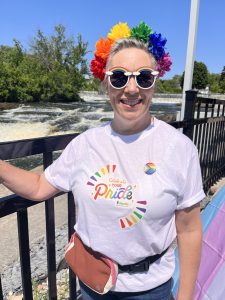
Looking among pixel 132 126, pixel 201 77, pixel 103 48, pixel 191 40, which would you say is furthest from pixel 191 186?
pixel 201 77

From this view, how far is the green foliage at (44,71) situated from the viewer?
33.7 meters

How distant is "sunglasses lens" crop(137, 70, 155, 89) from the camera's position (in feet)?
4.26

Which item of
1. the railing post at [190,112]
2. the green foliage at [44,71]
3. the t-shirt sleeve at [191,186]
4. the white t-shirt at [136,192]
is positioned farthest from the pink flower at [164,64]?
the green foliage at [44,71]

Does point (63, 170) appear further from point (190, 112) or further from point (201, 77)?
point (201, 77)

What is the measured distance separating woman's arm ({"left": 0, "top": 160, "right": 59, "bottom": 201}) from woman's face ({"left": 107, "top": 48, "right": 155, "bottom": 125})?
46 cm

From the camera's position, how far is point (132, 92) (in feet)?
4.25

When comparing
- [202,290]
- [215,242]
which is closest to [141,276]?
[202,290]

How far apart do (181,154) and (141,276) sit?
50 centimetres

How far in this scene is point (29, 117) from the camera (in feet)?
73.5

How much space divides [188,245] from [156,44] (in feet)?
2.59

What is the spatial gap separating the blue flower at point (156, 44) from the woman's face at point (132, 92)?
4 cm

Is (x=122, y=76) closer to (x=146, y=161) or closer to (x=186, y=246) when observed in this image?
(x=146, y=161)

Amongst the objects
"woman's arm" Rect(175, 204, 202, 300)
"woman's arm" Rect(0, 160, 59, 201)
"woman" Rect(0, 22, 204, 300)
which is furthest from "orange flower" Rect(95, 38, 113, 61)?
"woman's arm" Rect(175, 204, 202, 300)

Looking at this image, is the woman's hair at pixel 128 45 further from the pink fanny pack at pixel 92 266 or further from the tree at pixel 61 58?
the tree at pixel 61 58
